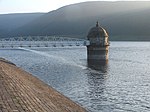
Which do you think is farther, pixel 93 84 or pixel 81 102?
pixel 93 84

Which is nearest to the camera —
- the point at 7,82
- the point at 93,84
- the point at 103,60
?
the point at 7,82

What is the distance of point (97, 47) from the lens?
82.1 m

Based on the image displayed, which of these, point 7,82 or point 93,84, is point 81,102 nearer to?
point 7,82

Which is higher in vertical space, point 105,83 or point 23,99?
point 23,99

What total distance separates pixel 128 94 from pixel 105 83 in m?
8.39

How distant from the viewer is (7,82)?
26766mm

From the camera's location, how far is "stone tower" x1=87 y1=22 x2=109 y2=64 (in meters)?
80.7

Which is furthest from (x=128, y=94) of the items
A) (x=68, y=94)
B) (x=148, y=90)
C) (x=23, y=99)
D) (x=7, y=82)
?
(x=23, y=99)

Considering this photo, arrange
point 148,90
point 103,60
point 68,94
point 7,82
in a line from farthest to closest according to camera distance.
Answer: point 103,60
point 148,90
point 68,94
point 7,82

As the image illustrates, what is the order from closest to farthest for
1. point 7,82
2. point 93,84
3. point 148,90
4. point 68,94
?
1. point 7,82
2. point 68,94
3. point 148,90
4. point 93,84

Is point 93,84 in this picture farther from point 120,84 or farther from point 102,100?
point 102,100

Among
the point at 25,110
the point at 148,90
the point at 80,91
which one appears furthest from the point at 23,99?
the point at 148,90

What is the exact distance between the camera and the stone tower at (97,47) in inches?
3178

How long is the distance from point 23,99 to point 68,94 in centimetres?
1449
